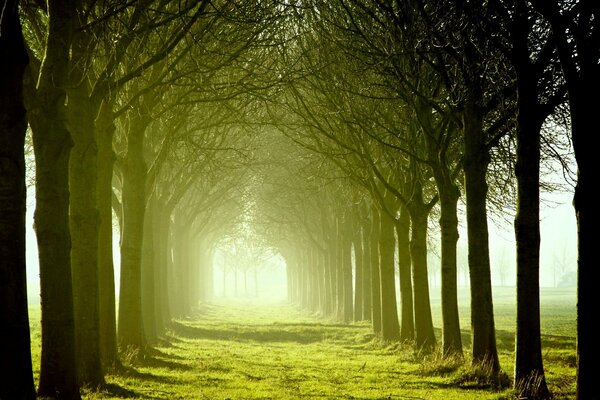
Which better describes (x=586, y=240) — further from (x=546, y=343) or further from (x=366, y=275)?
(x=366, y=275)

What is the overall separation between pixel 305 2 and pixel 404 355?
30.3ft

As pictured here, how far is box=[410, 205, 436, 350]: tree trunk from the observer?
16.9 m

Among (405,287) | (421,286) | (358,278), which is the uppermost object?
(421,286)

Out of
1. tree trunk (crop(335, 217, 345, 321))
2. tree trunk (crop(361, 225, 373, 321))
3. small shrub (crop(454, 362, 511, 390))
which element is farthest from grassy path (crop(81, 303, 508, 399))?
tree trunk (crop(335, 217, 345, 321))

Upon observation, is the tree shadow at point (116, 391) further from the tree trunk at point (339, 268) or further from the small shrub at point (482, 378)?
the tree trunk at point (339, 268)

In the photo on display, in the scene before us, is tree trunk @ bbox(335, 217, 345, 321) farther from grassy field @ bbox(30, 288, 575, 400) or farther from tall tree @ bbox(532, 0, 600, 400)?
tall tree @ bbox(532, 0, 600, 400)

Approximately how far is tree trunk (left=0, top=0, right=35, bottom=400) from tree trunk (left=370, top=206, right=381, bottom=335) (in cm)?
1728

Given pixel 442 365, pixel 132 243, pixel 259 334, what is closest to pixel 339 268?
pixel 259 334

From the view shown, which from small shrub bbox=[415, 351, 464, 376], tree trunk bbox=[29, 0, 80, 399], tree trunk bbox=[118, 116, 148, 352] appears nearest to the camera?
tree trunk bbox=[29, 0, 80, 399]

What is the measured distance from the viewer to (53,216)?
9.01m

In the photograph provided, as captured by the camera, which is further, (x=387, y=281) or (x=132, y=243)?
(x=387, y=281)

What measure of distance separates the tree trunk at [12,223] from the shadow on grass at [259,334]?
17.9m

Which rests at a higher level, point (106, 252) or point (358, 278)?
point (106, 252)

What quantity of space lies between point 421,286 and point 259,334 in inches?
489
